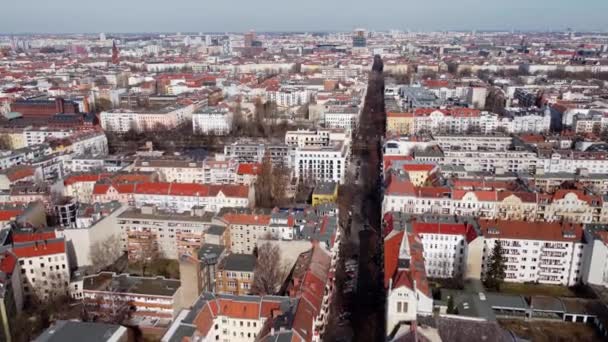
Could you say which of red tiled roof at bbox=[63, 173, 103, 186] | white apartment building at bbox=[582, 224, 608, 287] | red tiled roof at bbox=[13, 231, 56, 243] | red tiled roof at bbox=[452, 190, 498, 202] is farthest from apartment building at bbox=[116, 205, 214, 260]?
white apartment building at bbox=[582, 224, 608, 287]

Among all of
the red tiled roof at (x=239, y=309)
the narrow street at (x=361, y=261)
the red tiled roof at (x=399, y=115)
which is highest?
the red tiled roof at (x=399, y=115)

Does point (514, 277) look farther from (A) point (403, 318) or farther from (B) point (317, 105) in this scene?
→ (B) point (317, 105)

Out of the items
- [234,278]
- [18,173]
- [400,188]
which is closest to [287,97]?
[18,173]

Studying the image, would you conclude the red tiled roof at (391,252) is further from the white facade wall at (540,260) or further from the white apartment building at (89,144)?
the white apartment building at (89,144)

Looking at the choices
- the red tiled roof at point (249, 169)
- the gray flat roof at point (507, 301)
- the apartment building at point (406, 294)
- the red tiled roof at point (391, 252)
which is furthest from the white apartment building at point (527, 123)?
the apartment building at point (406, 294)

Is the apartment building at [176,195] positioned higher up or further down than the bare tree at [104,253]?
A: higher up

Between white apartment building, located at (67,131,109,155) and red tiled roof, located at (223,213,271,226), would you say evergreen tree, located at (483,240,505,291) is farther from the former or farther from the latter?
white apartment building, located at (67,131,109,155)

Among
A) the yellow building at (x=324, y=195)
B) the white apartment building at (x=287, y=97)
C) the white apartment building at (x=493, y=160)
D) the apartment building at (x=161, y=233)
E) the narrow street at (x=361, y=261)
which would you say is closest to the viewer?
the narrow street at (x=361, y=261)
